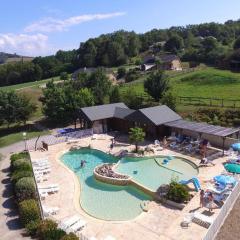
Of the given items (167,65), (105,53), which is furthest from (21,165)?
(105,53)

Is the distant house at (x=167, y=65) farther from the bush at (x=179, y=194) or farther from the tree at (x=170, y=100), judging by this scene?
the bush at (x=179, y=194)

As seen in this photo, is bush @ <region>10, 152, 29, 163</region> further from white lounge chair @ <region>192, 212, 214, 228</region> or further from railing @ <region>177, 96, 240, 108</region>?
railing @ <region>177, 96, 240, 108</region>

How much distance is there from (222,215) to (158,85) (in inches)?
1263

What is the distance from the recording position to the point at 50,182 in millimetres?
28438

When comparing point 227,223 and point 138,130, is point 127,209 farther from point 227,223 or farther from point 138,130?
point 138,130

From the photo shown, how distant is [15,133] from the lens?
48031 mm

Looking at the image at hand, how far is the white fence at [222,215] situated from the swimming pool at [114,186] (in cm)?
576

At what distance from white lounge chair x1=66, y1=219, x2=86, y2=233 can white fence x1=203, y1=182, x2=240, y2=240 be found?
781cm

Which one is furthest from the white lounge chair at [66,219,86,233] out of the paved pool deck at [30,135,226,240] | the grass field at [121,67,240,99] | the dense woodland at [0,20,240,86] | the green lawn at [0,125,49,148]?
the dense woodland at [0,20,240,86]

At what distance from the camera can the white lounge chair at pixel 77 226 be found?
19.7 m

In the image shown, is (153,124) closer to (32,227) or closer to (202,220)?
(202,220)

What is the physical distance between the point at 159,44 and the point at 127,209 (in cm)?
11846

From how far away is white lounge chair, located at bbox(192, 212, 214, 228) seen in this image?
1967 cm

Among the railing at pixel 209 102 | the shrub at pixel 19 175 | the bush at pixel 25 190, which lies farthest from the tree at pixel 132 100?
the bush at pixel 25 190
